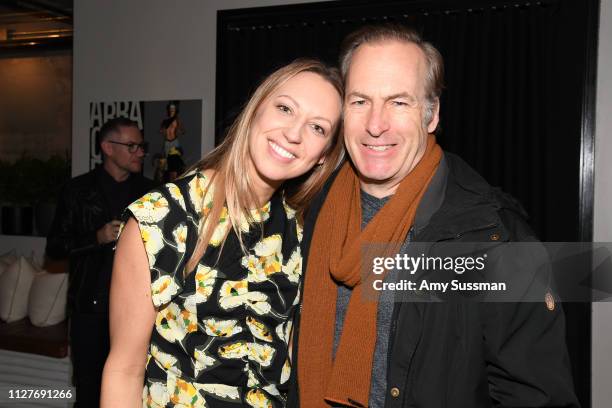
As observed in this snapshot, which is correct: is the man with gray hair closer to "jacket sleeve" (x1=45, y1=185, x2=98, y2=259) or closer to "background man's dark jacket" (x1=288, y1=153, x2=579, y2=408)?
"background man's dark jacket" (x1=288, y1=153, x2=579, y2=408)

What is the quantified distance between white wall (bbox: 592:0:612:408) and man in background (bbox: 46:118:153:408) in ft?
8.89

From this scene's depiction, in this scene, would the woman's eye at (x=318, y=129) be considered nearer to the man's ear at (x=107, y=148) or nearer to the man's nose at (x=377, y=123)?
the man's nose at (x=377, y=123)

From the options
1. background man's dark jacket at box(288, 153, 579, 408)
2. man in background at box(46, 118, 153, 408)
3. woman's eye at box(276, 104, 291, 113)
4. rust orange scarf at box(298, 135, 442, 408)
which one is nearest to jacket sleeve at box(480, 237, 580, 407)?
background man's dark jacket at box(288, 153, 579, 408)

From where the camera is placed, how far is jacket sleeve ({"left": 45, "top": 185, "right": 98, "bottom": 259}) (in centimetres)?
322

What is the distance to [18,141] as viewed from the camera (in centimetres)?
558

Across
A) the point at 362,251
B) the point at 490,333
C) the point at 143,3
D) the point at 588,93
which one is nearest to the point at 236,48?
the point at 143,3

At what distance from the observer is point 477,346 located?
143 centimetres

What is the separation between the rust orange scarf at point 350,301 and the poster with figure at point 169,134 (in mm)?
2285

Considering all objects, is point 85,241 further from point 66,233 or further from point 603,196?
point 603,196

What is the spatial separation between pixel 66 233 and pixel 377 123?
2377mm

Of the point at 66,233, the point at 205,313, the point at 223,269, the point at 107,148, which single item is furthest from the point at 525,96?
the point at 66,233

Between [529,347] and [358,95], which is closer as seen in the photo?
[529,347]

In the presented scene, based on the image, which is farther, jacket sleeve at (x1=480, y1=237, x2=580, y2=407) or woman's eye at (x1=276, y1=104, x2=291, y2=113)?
woman's eye at (x1=276, y1=104, x2=291, y2=113)

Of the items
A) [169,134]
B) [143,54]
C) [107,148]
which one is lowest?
[107,148]
